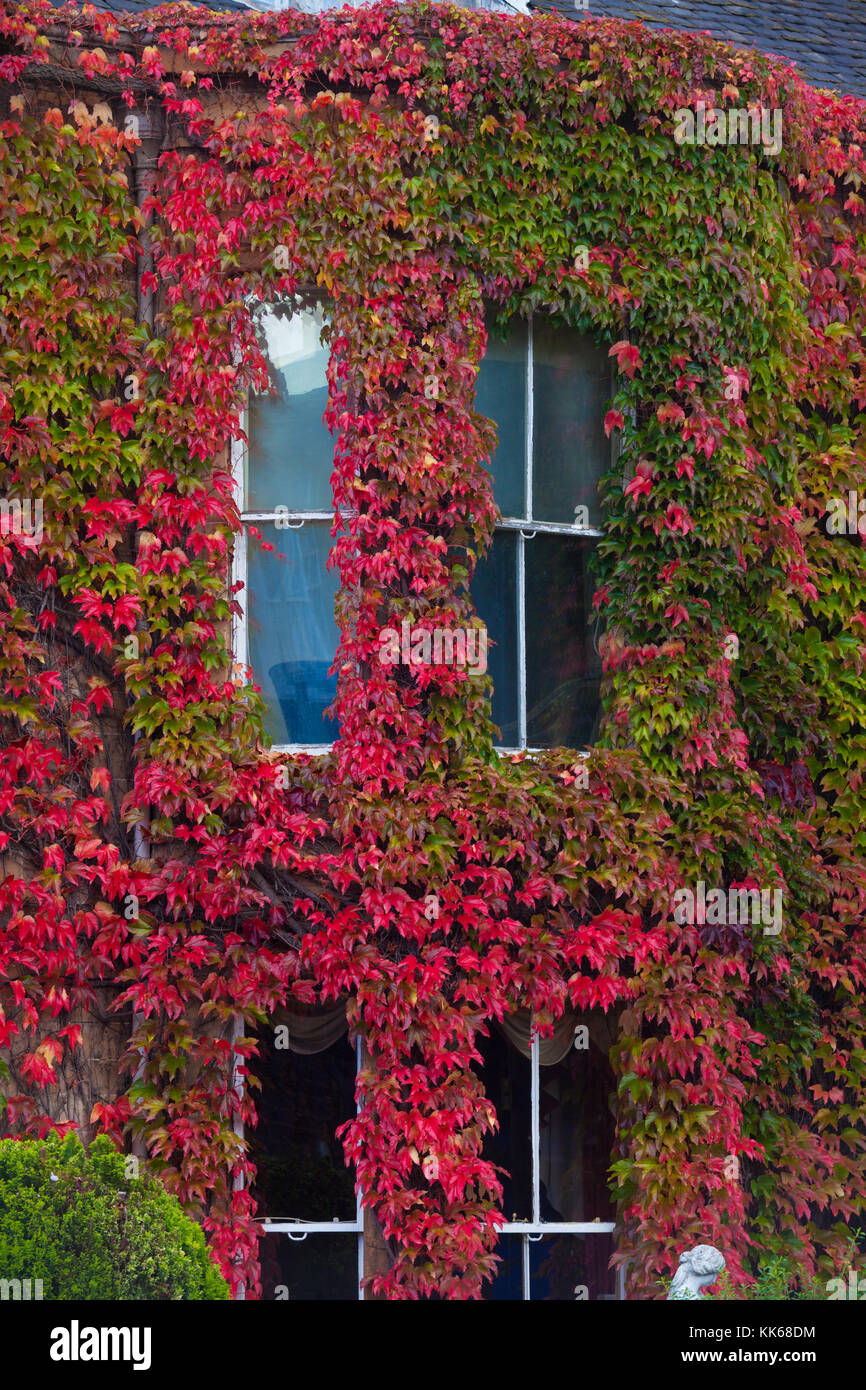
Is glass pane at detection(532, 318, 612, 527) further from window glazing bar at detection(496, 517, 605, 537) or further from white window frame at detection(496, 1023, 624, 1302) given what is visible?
white window frame at detection(496, 1023, 624, 1302)

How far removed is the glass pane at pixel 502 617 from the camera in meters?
8.85

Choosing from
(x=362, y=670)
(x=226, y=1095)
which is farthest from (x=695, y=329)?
(x=226, y=1095)

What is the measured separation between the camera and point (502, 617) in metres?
8.91

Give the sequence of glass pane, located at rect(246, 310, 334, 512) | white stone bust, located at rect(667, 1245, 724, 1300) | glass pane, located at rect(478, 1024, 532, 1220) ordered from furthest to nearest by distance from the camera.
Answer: glass pane, located at rect(246, 310, 334, 512), glass pane, located at rect(478, 1024, 532, 1220), white stone bust, located at rect(667, 1245, 724, 1300)

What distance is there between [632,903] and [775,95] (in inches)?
194

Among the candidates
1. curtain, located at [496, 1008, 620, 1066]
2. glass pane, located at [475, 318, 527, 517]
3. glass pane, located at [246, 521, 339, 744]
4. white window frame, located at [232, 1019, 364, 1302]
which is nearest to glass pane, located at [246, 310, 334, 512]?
glass pane, located at [246, 521, 339, 744]

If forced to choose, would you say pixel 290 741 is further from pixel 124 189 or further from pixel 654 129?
pixel 654 129

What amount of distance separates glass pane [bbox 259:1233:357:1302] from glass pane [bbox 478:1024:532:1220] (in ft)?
3.00

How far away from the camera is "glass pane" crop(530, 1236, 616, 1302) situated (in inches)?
335

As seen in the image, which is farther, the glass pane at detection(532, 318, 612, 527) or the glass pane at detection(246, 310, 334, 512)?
the glass pane at detection(532, 318, 612, 527)

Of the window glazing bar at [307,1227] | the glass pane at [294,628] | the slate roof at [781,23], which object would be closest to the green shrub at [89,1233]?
the window glazing bar at [307,1227]

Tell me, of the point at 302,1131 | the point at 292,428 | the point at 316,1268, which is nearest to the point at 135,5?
the point at 292,428

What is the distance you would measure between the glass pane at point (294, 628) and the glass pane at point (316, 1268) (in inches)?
106

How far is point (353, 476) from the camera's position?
27.8ft
